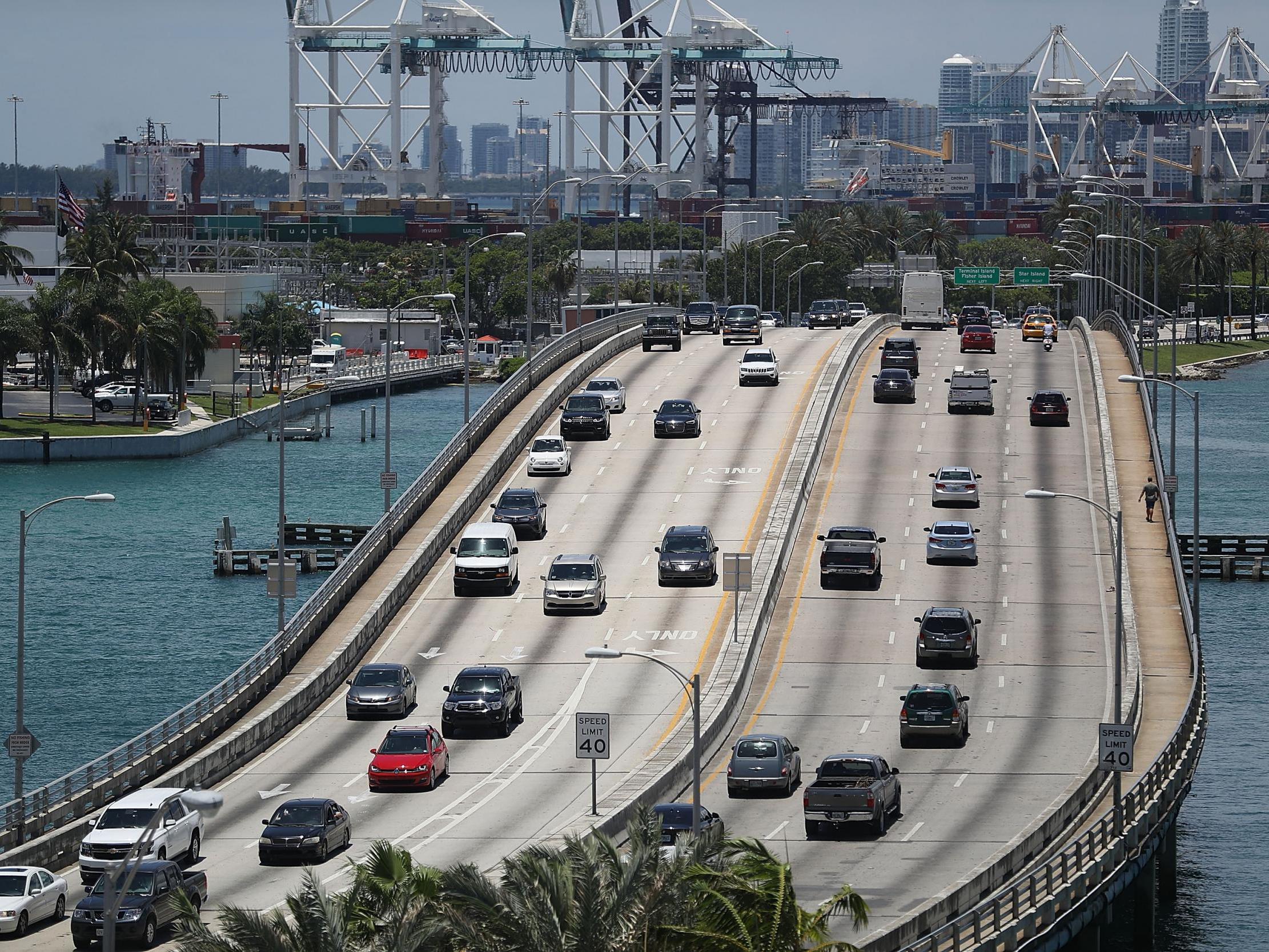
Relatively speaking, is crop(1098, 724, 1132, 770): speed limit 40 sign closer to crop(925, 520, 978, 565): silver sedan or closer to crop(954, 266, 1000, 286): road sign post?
crop(925, 520, 978, 565): silver sedan

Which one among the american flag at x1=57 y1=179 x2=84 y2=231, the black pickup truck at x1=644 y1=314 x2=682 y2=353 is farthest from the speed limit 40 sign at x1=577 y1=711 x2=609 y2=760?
the american flag at x1=57 y1=179 x2=84 y2=231

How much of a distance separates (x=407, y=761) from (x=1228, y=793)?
83.6ft

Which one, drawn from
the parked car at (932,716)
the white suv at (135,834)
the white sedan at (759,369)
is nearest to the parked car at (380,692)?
the white suv at (135,834)

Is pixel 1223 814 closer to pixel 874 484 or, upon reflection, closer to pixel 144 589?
pixel 874 484

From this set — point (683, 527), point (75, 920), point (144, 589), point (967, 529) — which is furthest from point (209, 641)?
point (75, 920)

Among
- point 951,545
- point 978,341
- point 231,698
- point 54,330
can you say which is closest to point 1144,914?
point 231,698

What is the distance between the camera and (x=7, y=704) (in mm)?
73875

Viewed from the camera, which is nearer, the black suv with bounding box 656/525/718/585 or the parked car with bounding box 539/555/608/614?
the parked car with bounding box 539/555/608/614

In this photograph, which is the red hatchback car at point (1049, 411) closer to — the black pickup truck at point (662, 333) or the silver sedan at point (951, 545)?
the silver sedan at point (951, 545)

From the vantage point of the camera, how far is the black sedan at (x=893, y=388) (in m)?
103

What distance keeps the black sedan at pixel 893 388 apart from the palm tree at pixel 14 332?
72.6 meters

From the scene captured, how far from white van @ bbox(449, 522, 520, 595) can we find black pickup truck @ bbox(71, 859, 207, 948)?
1200 inches

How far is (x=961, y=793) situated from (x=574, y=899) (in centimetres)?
2378

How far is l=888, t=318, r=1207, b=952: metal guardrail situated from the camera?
4041 centimetres
